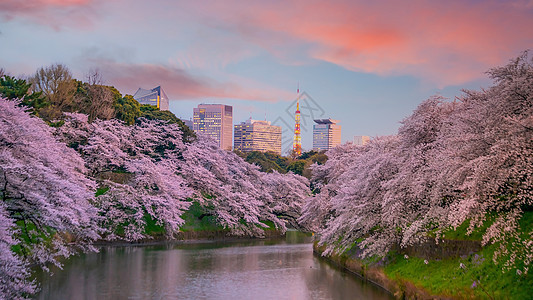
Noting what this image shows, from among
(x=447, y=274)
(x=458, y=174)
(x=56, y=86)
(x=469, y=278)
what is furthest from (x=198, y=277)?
(x=56, y=86)

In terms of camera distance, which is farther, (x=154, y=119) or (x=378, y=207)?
(x=154, y=119)

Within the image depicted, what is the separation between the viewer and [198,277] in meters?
32.1

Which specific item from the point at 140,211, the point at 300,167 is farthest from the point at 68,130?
the point at 300,167

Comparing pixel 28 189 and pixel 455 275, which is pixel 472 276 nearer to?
pixel 455 275

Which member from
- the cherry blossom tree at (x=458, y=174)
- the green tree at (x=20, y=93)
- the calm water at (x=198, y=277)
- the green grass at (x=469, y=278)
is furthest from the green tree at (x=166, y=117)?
the green grass at (x=469, y=278)

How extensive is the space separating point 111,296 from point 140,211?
2493cm

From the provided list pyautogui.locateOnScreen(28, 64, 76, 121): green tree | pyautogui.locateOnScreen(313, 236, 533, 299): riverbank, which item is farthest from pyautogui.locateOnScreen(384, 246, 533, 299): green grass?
pyautogui.locateOnScreen(28, 64, 76, 121): green tree

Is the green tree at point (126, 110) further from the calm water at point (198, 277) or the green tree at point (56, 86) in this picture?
the calm water at point (198, 277)

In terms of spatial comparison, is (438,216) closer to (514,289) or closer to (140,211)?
(514,289)

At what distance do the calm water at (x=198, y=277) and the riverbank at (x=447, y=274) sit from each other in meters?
1.40

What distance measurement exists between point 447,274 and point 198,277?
662 inches

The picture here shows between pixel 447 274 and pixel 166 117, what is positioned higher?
pixel 166 117

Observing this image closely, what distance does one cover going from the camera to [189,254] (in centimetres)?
4472

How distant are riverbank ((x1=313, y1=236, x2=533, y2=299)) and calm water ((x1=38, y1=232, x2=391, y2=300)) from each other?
1.40 m
